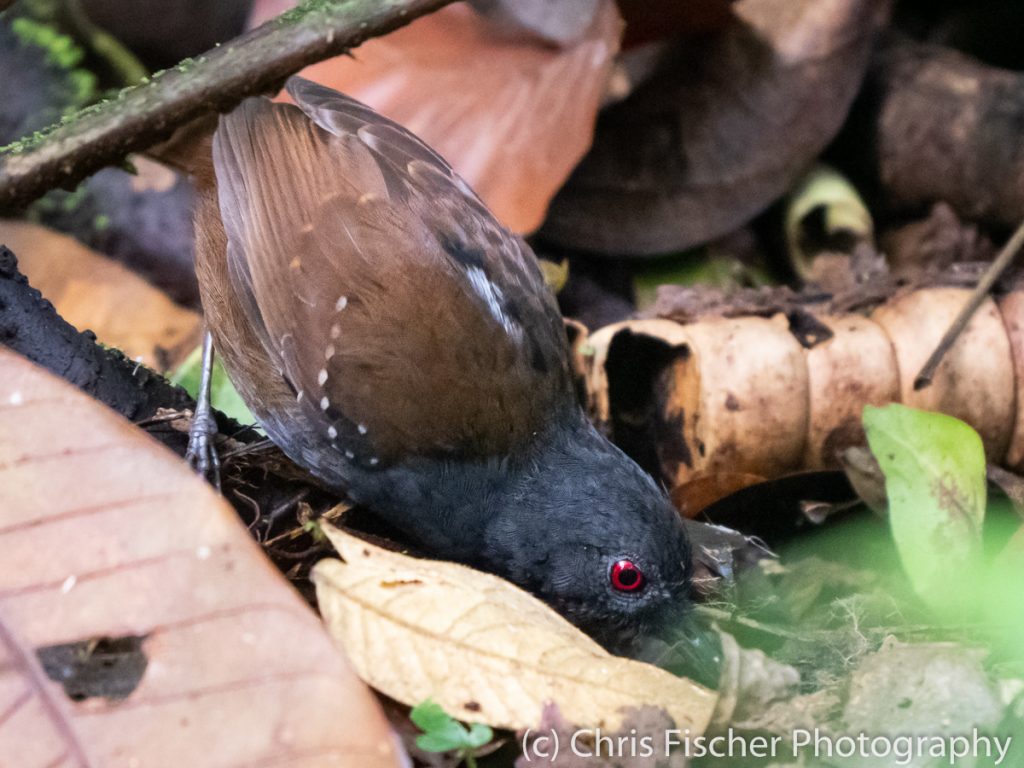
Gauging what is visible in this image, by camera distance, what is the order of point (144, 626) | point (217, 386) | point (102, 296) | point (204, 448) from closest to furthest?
1. point (144, 626)
2. point (204, 448)
3. point (217, 386)
4. point (102, 296)

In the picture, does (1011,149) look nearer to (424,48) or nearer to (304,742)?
(424,48)

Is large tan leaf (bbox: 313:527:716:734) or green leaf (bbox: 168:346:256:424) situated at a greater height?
large tan leaf (bbox: 313:527:716:734)

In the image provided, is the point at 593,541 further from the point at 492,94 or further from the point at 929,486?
the point at 492,94

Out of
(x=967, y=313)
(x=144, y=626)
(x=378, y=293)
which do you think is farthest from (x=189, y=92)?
(x=967, y=313)

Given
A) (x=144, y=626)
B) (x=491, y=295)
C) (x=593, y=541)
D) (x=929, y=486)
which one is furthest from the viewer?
(x=491, y=295)

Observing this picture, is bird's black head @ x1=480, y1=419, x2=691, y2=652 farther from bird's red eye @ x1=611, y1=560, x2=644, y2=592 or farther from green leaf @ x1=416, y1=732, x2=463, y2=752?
green leaf @ x1=416, y1=732, x2=463, y2=752

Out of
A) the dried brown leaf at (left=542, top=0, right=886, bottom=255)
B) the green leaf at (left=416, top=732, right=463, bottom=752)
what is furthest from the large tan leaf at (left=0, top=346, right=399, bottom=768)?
the dried brown leaf at (left=542, top=0, right=886, bottom=255)

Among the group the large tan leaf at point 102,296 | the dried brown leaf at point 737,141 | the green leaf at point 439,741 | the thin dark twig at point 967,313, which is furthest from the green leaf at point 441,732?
the dried brown leaf at point 737,141

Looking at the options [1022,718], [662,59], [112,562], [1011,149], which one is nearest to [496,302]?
[112,562]
